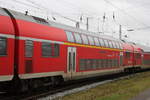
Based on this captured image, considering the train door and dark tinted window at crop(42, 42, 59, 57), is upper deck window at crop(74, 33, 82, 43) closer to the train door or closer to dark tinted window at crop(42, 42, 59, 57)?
the train door

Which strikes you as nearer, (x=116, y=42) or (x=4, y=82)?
(x=4, y=82)

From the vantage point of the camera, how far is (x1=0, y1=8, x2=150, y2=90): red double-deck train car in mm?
9977

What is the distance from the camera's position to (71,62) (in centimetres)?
1459

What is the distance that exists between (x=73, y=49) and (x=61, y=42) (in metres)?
1.41

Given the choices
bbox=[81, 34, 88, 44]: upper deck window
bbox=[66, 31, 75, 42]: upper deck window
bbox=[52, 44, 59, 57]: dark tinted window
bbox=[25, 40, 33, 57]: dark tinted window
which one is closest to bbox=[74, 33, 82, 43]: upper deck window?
bbox=[81, 34, 88, 44]: upper deck window

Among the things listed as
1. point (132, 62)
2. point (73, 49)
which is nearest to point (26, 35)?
point (73, 49)

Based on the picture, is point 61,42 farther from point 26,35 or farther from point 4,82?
point 4,82

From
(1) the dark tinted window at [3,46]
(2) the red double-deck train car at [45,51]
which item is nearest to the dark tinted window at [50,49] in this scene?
(2) the red double-deck train car at [45,51]

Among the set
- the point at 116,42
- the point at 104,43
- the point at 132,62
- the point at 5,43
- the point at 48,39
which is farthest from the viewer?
the point at 132,62

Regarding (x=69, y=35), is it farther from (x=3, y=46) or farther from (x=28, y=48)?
(x=3, y=46)

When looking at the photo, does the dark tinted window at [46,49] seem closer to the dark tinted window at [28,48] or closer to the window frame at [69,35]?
the dark tinted window at [28,48]

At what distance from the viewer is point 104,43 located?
19578mm

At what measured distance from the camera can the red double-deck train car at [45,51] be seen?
998cm

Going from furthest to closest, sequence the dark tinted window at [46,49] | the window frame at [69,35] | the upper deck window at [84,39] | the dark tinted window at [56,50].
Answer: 1. the upper deck window at [84,39]
2. the window frame at [69,35]
3. the dark tinted window at [56,50]
4. the dark tinted window at [46,49]
